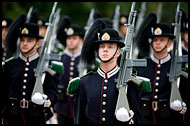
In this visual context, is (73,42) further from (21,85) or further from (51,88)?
(21,85)

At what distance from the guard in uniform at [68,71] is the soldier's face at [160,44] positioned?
7.51ft

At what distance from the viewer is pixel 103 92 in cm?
571

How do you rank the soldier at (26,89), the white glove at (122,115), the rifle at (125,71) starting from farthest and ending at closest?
the soldier at (26,89) < the rifle at (125,71) < the white glove at (122,115)

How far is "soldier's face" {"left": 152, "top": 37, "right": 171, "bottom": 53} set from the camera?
7.11m

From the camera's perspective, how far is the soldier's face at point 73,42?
9241 mm

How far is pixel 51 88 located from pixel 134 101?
1868 millimetres

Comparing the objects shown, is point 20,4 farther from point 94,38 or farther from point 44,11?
point 94,38

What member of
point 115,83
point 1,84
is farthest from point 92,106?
point 1,84

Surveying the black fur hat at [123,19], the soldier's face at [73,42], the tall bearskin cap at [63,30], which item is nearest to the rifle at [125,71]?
the soldier's face at [73,42]

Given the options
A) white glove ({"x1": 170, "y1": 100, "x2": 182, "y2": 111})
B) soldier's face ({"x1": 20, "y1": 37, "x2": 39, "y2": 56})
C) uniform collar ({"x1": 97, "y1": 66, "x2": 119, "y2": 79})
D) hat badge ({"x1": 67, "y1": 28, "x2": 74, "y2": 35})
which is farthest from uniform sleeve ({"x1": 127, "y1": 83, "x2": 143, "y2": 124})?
hat badge ({"x1": 67, "y1": 28, "x2": 74, "y2": 35})

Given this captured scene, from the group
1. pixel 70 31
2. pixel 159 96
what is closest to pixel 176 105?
pixel 159 96

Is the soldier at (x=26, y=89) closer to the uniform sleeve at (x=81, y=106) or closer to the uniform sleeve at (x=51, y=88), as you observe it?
the uniform sleeve at (x=51, y=88)

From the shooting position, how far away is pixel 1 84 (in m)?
6.66

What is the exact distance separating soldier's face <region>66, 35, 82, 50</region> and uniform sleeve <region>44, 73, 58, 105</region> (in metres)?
2.16
